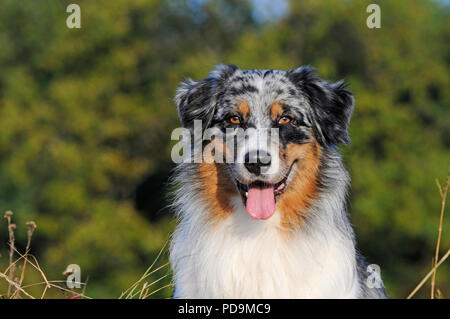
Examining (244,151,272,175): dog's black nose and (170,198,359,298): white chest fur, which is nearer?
(170,198,359,298): white chest fur

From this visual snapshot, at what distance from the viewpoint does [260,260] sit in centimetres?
479

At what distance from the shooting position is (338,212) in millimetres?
5172

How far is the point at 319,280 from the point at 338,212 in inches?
29.3

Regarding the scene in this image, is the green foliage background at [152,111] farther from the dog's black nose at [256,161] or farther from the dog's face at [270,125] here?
the dog's black nose at [256,161]

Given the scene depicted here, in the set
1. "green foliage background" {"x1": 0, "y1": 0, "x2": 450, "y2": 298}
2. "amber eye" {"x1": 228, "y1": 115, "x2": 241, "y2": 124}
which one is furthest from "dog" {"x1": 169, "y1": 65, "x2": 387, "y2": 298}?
"green foliage background" {"x1": 0, "y1": 0, "x2": 450, "y2": 298}

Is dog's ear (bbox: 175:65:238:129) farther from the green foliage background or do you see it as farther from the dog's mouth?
the green foliage background

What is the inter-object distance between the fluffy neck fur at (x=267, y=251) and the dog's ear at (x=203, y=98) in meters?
0.44

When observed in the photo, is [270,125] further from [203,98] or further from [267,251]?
[267,251]

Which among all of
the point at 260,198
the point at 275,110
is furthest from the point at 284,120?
the point at 260,198

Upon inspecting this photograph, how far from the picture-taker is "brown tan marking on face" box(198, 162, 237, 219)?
5.14 m

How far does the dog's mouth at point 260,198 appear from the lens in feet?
16.0

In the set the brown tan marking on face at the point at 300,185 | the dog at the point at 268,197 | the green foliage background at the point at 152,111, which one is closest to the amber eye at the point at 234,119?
the dog at the point at 268,197

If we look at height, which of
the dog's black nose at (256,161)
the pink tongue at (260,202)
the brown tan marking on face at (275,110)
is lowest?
the pink tongue at (260,202)

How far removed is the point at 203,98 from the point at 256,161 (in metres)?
1.01
